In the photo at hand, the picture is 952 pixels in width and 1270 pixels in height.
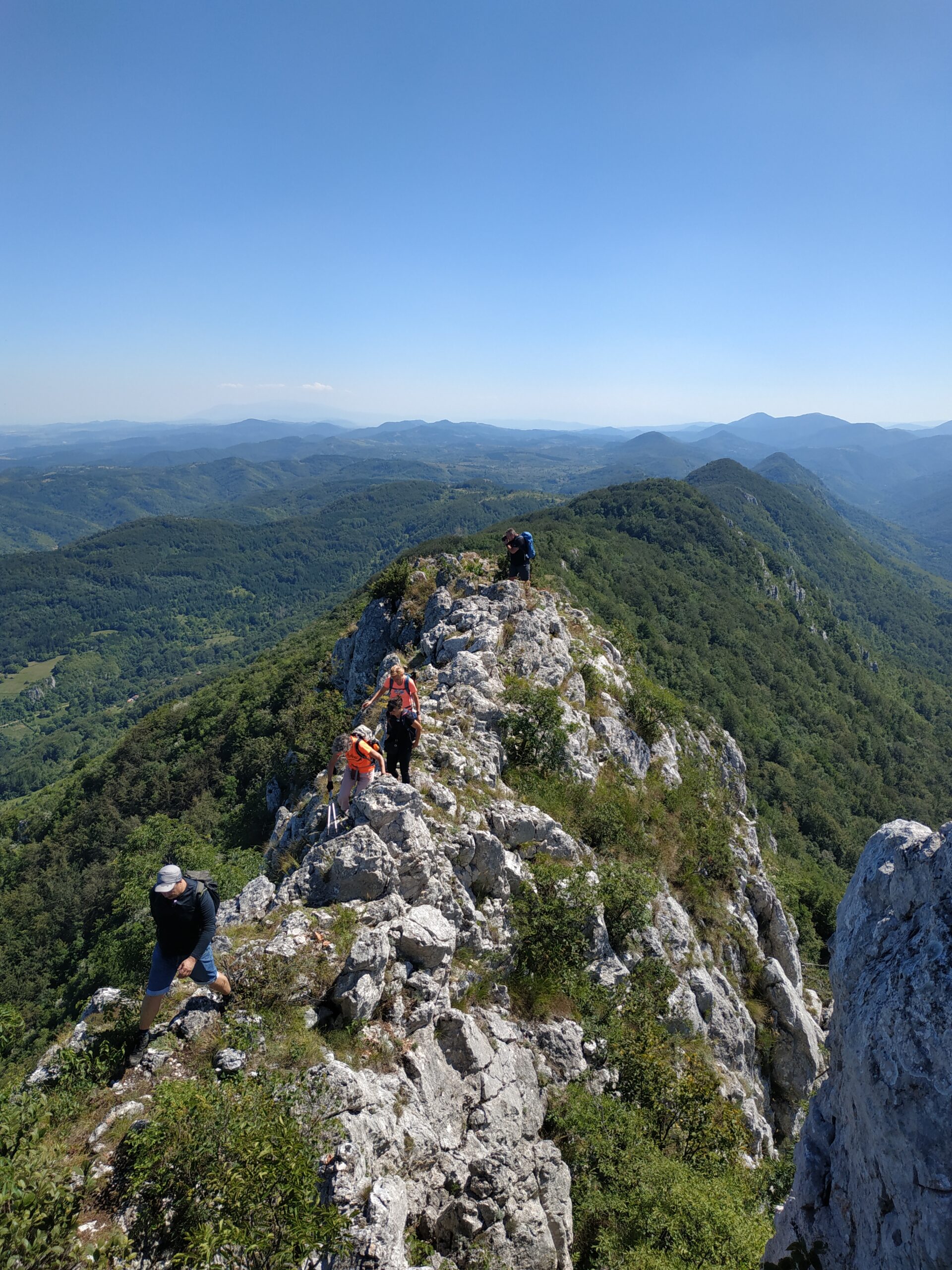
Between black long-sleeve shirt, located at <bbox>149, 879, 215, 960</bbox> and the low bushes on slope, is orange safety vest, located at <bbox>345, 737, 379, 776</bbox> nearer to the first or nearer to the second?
black long-sleeve shirt, located at <bbox>149, 879, 215, 960</bbox>

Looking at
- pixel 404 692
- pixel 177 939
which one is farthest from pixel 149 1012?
pixel 404 692

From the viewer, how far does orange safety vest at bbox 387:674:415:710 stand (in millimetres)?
12703

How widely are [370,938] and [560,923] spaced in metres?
5.07

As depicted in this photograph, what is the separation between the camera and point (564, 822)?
16.8 metres

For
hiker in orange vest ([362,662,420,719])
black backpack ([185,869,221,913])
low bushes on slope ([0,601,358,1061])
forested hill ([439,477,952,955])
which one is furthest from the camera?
forested hill ([439,477,952,955])

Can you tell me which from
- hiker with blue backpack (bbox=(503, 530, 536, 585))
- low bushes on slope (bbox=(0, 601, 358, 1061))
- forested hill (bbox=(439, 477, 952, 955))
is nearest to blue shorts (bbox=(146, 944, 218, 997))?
low bushes on slope (bbox=(0, 601, 358, 1061))

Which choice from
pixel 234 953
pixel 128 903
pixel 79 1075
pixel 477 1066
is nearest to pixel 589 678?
pixel 477 1066

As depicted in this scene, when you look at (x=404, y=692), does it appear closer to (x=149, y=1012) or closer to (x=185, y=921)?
(x=185, y=921)

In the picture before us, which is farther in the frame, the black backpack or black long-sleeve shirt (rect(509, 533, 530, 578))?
black long-sleeve shirt (rect(509, 533, 530, 578))

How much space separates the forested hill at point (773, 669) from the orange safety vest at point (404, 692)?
43647mm

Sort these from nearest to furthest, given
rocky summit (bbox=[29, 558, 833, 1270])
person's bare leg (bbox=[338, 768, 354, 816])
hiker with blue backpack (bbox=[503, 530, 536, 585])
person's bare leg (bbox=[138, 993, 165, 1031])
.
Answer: rocky summit (bbox=[29, 558, 833, 1270]) < person's bare leg (bbox=[138, 993, 165, 1031]) < person's bare leg (bbox=[338, 768, 354, 816]) < hiker with blue backpack (bbox=[503, 530, 536, 585])

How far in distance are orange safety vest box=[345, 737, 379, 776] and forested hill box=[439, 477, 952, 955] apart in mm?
44263

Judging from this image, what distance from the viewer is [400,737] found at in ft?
41.9

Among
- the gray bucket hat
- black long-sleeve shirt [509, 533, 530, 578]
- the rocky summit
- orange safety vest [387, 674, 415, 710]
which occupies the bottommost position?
the rocky summit
